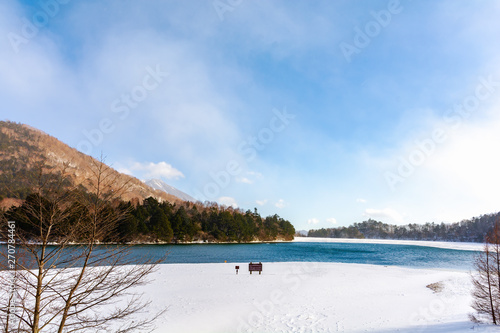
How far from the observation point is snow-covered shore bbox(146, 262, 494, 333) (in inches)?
395

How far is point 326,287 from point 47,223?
16.1m

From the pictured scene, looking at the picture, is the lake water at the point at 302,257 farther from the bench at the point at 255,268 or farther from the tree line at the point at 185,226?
the tree line at the point at 185,226

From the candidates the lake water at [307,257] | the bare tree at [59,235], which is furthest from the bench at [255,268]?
the bare tree at [59,235]

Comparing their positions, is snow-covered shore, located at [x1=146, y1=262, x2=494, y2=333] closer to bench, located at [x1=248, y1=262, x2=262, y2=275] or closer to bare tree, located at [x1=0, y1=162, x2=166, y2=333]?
bench, located at [x1=248, y1=262, x2=262, y2=275]

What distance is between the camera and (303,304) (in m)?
12.7

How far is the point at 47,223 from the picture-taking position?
4410 millimetres

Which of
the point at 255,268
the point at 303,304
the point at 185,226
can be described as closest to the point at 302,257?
the point at 255,268

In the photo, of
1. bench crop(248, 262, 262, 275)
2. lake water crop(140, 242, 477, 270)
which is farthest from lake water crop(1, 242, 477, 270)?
bench crop(248, 262, 262, 275)

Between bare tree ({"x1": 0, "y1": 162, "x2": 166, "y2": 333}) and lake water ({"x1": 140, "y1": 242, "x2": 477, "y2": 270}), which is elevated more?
bare tree ({"x1": 0, "y1": 162, "x2": 166, "y2": 333})

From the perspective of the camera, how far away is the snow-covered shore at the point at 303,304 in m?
10.0

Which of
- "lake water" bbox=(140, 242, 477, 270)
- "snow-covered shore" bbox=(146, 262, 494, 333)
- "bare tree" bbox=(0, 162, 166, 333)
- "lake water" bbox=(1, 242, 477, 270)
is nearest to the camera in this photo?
"bare tree" bbox=(0, 162, 166, 333)

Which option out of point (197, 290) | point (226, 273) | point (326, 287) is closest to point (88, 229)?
point (197, 290)

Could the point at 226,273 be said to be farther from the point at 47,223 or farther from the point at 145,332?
the point at 47,223

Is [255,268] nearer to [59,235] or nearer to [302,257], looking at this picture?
[59,235]
